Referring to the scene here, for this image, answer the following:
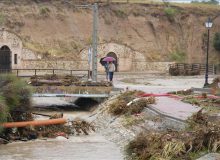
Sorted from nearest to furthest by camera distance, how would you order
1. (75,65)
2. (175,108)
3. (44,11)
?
(175,108) < (75,65) < (44,11)

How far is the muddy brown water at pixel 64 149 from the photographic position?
20.2 meters

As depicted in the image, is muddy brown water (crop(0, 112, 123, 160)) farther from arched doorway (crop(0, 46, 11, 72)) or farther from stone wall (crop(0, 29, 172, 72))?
arched doorway (crop(0, 46, 11, 72))

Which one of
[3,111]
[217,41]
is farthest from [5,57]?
[3,111]

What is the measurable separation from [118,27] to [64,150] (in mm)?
51103

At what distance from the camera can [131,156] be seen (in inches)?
752

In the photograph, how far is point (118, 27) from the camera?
71750 millimetres

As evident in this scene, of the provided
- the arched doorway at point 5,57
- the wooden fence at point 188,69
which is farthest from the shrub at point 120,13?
the arched doorway at point 5,57

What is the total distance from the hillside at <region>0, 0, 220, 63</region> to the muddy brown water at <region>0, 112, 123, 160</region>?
3825 cm

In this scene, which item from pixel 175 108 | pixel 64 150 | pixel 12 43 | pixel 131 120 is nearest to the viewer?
pixel 64 150

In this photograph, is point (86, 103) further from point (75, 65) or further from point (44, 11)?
point (44, 11)

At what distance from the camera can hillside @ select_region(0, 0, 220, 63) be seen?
211 ft

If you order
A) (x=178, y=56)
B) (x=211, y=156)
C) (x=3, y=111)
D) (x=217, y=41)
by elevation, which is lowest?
(x=211, y=156)

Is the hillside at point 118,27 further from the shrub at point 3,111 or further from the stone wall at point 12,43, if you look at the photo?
the shrub at point 3,111

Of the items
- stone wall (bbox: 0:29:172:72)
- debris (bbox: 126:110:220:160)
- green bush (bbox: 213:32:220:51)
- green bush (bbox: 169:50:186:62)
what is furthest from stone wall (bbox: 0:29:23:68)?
debris (bbox: 126:110:220:160)
